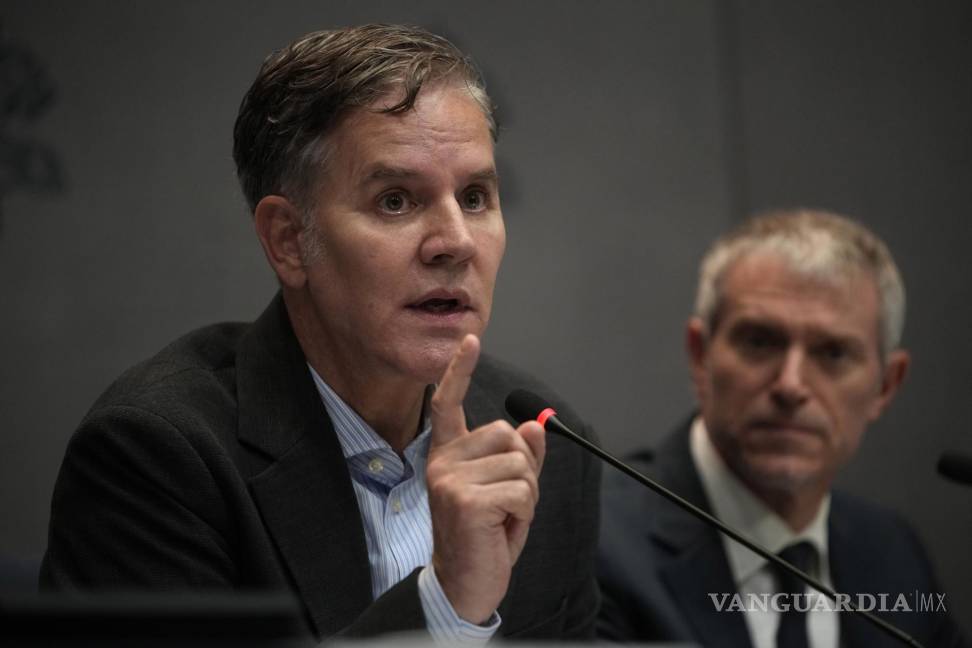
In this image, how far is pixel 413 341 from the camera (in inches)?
66.3

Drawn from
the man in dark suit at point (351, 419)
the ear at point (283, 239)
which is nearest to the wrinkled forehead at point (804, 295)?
the man in dark suit at point (351, 419)

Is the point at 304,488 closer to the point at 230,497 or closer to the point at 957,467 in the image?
the point at 230,497

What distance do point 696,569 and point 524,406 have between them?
861mm

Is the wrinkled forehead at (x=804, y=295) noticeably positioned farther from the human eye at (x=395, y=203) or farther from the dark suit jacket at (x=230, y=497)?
the human eye at (x=395, y=203)

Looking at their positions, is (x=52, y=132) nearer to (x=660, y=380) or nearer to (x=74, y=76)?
(x=74, y=76)

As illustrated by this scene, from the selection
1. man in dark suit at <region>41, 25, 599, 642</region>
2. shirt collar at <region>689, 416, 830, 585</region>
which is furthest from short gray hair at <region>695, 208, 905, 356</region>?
man in dark suit at <region>41, 25, 599, 642</region>

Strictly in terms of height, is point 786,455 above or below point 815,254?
below

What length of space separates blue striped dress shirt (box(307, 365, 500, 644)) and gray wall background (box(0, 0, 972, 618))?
3.24 feet

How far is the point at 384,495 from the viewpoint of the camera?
1803 mm

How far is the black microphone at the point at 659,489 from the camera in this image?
1.49 meters

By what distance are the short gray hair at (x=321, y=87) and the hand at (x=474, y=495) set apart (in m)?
0.41

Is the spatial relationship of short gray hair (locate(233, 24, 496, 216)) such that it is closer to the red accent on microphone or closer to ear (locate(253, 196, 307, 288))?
ear (locate(253, 196, 307, 288))

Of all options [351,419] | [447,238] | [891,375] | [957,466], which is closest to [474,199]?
[447,238]

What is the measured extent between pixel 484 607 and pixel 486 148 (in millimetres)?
678
